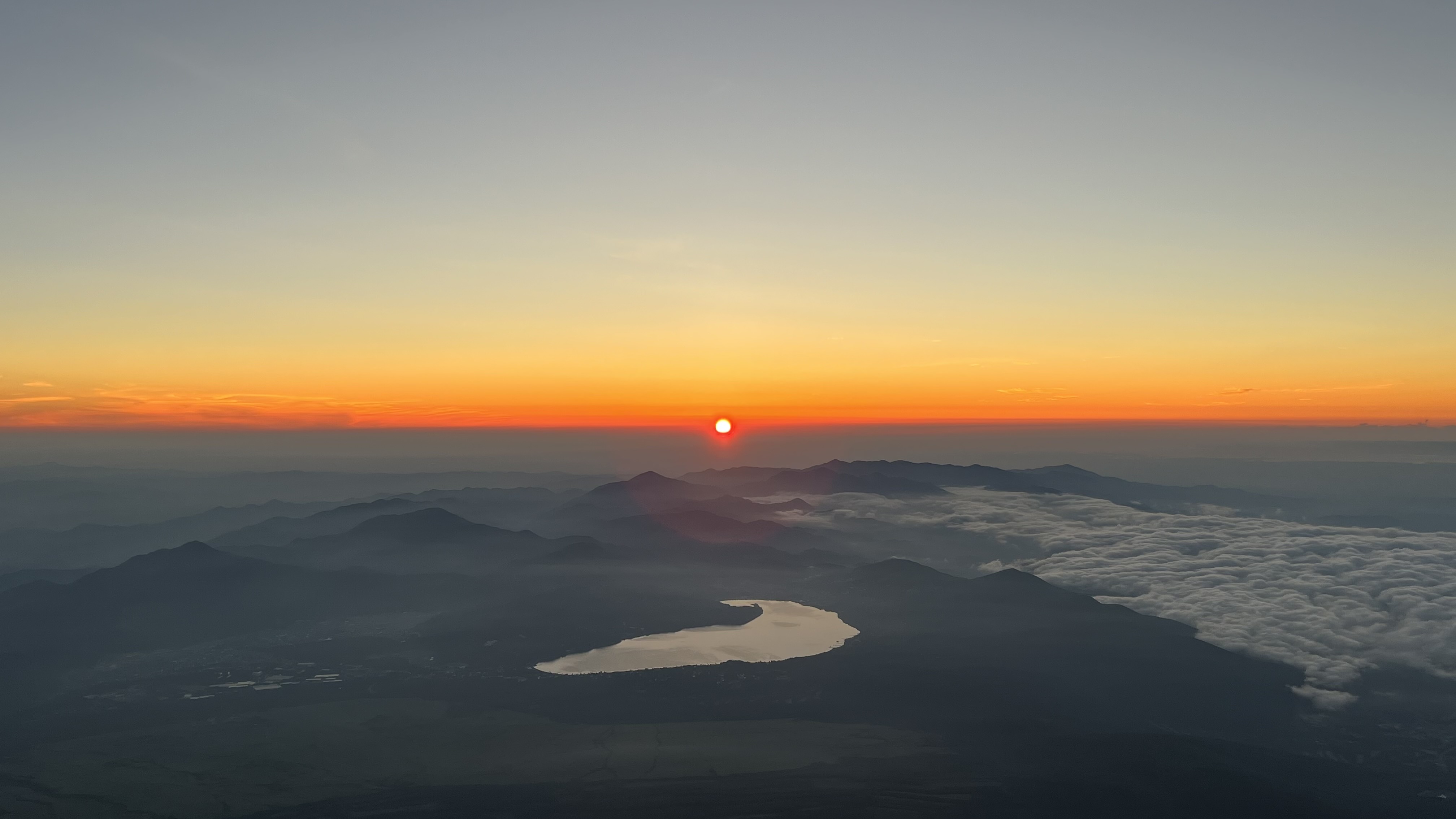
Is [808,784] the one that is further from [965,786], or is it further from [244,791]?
[244,791]

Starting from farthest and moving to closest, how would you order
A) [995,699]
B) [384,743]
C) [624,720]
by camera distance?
1. [995,699]
2. [624,720]
3. [384,743]

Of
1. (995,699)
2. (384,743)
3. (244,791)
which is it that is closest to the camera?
(244,791)

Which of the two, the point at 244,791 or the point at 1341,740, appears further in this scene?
the point at 1341,740

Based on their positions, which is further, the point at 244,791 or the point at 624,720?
the point at 624,720

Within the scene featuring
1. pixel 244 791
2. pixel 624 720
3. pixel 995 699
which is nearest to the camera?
pixel 244 791

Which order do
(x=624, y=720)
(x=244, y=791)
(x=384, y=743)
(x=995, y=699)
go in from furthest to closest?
(x=995, y=699) → (x=624, y=720) → (x=384, y=743) → (x=244, y=791)

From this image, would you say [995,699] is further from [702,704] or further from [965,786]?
[702,704]

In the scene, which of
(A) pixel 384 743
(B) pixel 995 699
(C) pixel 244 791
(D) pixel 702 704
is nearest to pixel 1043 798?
(B) pixel 995 699

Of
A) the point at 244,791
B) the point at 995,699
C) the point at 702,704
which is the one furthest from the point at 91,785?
the point at 995,699

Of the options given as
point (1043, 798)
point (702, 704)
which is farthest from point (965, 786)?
point (702, 704)
